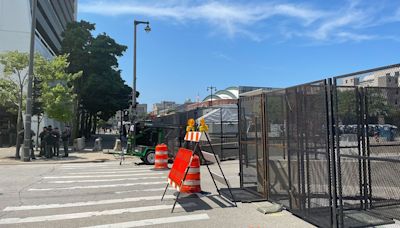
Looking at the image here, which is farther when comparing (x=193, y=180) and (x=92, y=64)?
(x=92, y=64)

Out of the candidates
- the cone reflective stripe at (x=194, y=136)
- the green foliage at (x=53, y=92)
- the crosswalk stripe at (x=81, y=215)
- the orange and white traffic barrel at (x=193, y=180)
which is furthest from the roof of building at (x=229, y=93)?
the crosswalk stripe at (x=81, y=215)

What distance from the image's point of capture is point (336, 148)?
20.6ft

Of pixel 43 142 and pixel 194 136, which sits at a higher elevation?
pixel 194 136

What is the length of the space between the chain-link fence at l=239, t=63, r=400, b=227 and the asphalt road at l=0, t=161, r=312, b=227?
0.64m

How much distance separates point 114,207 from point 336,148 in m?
4.81

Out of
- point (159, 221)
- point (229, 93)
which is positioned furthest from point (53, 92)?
point (229, 93)

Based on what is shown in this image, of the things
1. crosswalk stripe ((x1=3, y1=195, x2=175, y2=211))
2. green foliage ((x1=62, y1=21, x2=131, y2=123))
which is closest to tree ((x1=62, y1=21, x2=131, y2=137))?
green foliage ((x1=62, y1=21, x2=131, y2=123))

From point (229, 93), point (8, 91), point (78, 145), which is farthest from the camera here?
point (229, 93)

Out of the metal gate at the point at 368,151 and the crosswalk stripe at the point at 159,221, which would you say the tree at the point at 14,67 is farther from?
the metal gate at the point at 368,151

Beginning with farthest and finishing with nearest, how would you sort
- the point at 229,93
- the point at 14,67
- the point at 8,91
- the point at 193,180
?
1. the point at 229,93
2. the point at 8,91
3. the point at 14,67
4. the point at 193,180

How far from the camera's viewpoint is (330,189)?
632cm

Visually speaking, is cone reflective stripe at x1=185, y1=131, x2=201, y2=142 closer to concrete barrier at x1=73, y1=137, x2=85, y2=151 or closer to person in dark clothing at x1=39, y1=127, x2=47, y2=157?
person in dark clothing at x1=39, y1=127, x2=47, y2=157

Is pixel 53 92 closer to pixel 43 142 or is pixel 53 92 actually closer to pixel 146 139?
pixel 43 142

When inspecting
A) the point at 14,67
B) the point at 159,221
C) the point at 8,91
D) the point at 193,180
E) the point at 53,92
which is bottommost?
the point at 159,221
